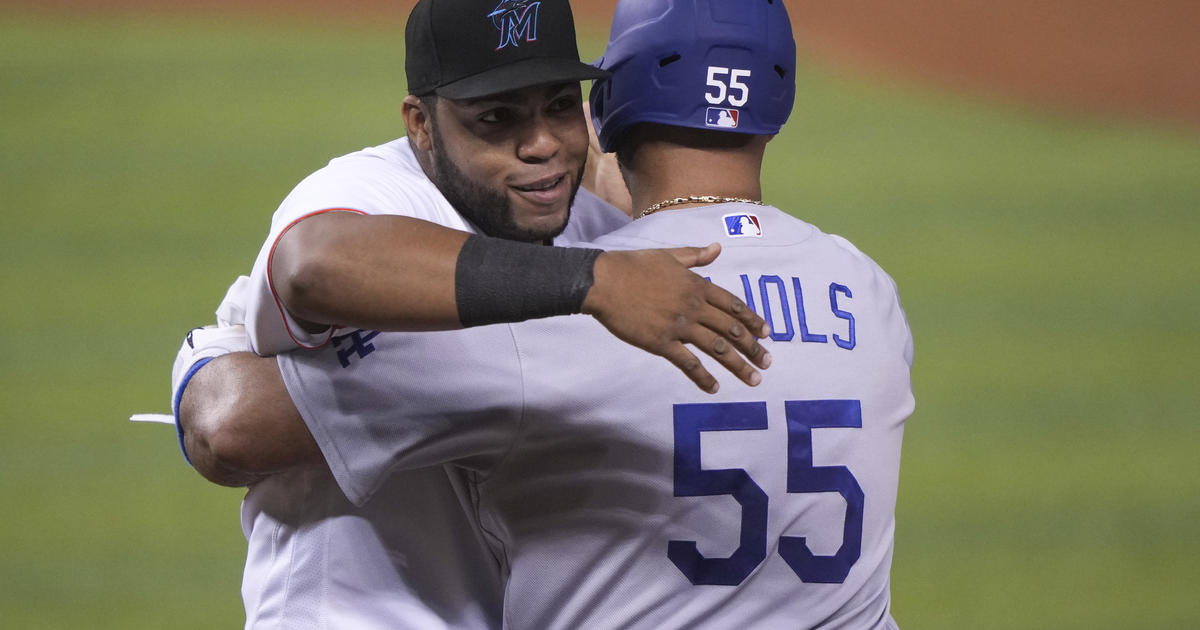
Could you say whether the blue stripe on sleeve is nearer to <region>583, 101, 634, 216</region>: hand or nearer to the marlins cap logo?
the marlins cap logo

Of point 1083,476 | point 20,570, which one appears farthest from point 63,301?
point 1083,476

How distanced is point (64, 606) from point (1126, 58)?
754 cm

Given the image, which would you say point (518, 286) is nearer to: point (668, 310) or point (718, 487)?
point (668, 310)

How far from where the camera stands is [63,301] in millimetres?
6734

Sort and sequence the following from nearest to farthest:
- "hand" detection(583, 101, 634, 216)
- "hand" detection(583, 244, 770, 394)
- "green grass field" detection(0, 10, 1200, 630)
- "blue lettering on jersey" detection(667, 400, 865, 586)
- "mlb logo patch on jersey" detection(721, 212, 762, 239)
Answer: "hand" detection(583, 244, 770, 394)
"blue lettering on jersey" detection(667, 400, 865, 586)
"mlb logo patch on jersey" detection(721, 212, 762, 239)
"hand" detection(583, 101, 634, 216)
"green grass field" detection(0, 10, 1200, 630)

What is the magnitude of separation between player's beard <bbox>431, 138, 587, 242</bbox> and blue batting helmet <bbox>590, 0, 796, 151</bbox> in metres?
0.23

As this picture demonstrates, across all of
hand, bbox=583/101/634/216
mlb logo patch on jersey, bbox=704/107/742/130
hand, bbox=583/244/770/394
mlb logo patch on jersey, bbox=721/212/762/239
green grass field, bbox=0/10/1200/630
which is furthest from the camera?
green grass field, bbox=0/10/1200/630

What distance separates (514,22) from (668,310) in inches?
28.0

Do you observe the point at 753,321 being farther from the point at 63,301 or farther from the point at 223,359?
the point at 63,301

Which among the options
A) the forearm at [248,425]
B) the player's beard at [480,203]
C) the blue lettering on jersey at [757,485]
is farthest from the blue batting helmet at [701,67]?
the forearm at [248,425]

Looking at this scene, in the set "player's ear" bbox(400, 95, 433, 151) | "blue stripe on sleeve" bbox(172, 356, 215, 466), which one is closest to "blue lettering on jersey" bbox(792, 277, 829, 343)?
"player's ear" bbox(400, 95, 433, 151)

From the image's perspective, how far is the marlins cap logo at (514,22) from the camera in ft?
6.32

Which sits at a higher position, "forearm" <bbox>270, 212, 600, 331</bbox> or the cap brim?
the cap brim

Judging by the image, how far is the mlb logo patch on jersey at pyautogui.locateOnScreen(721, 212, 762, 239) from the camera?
1851mm
